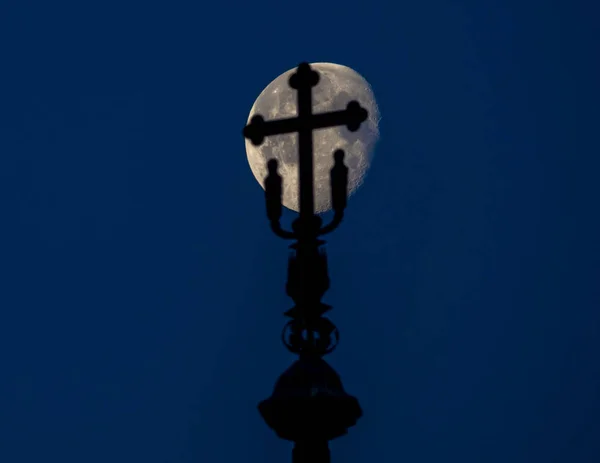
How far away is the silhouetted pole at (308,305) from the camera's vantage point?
15.6 ft

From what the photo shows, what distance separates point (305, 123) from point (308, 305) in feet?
3.87

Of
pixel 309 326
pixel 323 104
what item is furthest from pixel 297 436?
pixel 323 104

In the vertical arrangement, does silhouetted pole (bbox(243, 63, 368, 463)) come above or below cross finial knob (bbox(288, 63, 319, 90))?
below

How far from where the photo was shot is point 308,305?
17.0 feet

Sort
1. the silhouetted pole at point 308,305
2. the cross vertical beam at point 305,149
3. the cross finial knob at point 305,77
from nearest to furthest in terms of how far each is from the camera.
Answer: the silhouetted pole at point 308,305
the cross vertical beam at point 305,149
the cross finial knob at point 305,77

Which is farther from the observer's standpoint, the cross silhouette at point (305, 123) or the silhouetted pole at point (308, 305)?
the cross silhouette at point (305, 123)

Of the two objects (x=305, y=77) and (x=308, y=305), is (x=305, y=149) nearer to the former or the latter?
(x=305, y=77)

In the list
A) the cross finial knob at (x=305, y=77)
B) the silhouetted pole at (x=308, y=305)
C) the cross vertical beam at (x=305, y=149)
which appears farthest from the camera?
the cross finial knob at (x=305, y=77)

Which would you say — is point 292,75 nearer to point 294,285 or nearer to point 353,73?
point 353,73

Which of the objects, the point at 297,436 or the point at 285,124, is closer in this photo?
the point at 297,436

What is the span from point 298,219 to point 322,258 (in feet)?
0.96

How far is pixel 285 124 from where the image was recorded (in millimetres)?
5688

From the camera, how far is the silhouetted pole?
4.75m

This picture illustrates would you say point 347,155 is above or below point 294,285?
above
